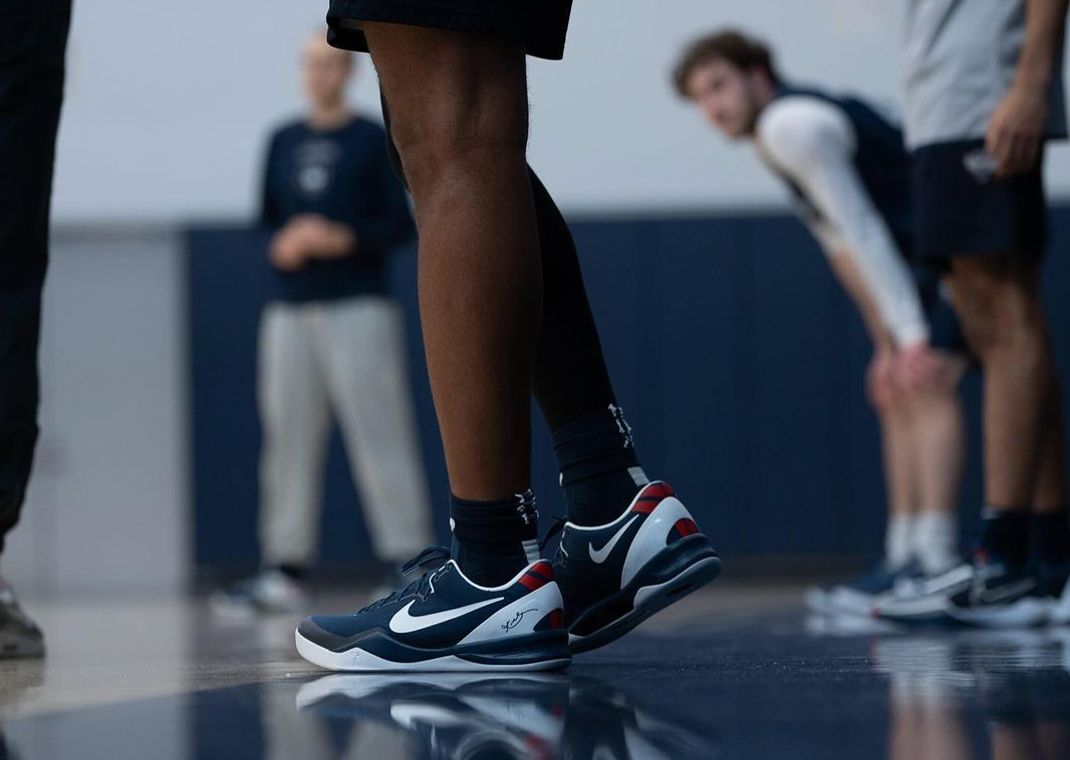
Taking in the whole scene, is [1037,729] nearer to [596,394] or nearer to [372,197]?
[596,394]

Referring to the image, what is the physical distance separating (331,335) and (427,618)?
299 cm

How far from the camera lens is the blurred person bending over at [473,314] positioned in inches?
47.6

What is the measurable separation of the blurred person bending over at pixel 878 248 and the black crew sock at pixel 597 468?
4.84 feet

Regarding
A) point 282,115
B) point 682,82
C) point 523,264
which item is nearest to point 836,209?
point 682,82

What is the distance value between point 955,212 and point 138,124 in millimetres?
4182

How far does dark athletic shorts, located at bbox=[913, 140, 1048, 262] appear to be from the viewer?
2127 millimetres

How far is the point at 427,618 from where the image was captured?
1.25 metres

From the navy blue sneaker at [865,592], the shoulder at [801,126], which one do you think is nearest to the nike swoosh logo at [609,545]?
the navy blue sneaker at [865,592]

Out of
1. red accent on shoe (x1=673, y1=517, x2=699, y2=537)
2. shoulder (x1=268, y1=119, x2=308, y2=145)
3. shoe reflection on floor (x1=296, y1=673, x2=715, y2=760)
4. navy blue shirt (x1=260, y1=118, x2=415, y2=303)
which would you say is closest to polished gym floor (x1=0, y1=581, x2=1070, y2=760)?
shoe reflection on floor (x1=296, y1=673, x2=715, y2=760)

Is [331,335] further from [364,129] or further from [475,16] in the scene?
[475,16]

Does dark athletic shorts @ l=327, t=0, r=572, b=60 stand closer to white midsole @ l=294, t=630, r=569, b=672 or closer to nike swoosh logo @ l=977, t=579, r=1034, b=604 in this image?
white midsole @ l=294, t=630, r=569, b=672

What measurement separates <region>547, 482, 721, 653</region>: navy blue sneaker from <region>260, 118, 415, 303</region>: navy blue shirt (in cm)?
284

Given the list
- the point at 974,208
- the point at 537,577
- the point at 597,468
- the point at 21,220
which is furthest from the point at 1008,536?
the point at 21,220

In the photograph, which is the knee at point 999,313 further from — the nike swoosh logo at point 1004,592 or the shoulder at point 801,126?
the shoulder at point 801,126
